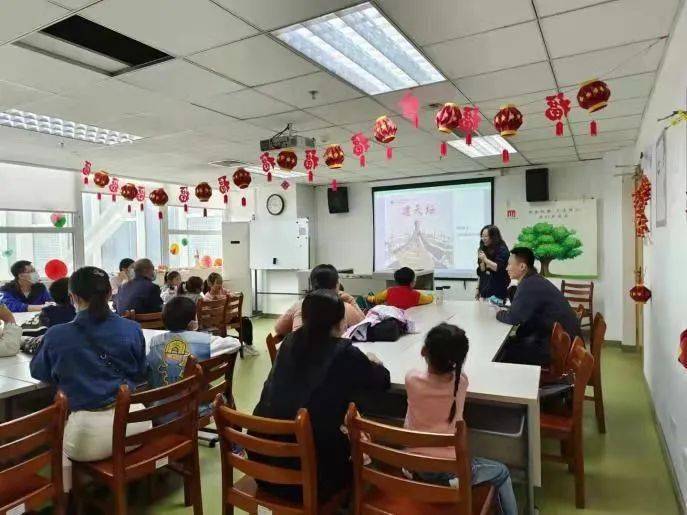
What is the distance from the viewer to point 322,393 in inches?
66.2

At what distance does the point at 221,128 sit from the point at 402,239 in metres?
4.31

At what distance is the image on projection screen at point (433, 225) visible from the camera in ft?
24.2

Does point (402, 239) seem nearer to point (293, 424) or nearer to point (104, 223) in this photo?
point (104, 223)

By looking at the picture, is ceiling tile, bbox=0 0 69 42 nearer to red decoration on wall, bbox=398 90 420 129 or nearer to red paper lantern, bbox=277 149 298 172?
red paper lantern, bbox=277 149 298 172

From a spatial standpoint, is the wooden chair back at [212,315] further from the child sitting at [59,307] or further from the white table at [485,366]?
the white table at [485,366]

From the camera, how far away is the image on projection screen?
7.38 metres

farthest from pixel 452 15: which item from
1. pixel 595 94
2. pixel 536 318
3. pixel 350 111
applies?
pixel 536 318

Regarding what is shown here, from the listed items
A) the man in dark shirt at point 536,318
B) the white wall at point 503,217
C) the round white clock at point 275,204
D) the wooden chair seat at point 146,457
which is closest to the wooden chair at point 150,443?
the wooden chair seat at point 146,457

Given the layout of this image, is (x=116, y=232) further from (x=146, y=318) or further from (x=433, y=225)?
(x=433, y=225)

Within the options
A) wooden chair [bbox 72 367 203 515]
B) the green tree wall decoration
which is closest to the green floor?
wooden chair [bbox 72 367 203 515]

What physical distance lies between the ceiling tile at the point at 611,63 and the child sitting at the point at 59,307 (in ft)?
11.6

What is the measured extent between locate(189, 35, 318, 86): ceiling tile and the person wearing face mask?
9.94 feet

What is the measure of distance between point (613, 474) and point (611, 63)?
2561 millimetres

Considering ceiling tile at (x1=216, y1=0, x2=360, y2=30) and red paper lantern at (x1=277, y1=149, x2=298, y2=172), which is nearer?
ceiling tile at (x1=216, y1=0, x2=360, y2=30)
